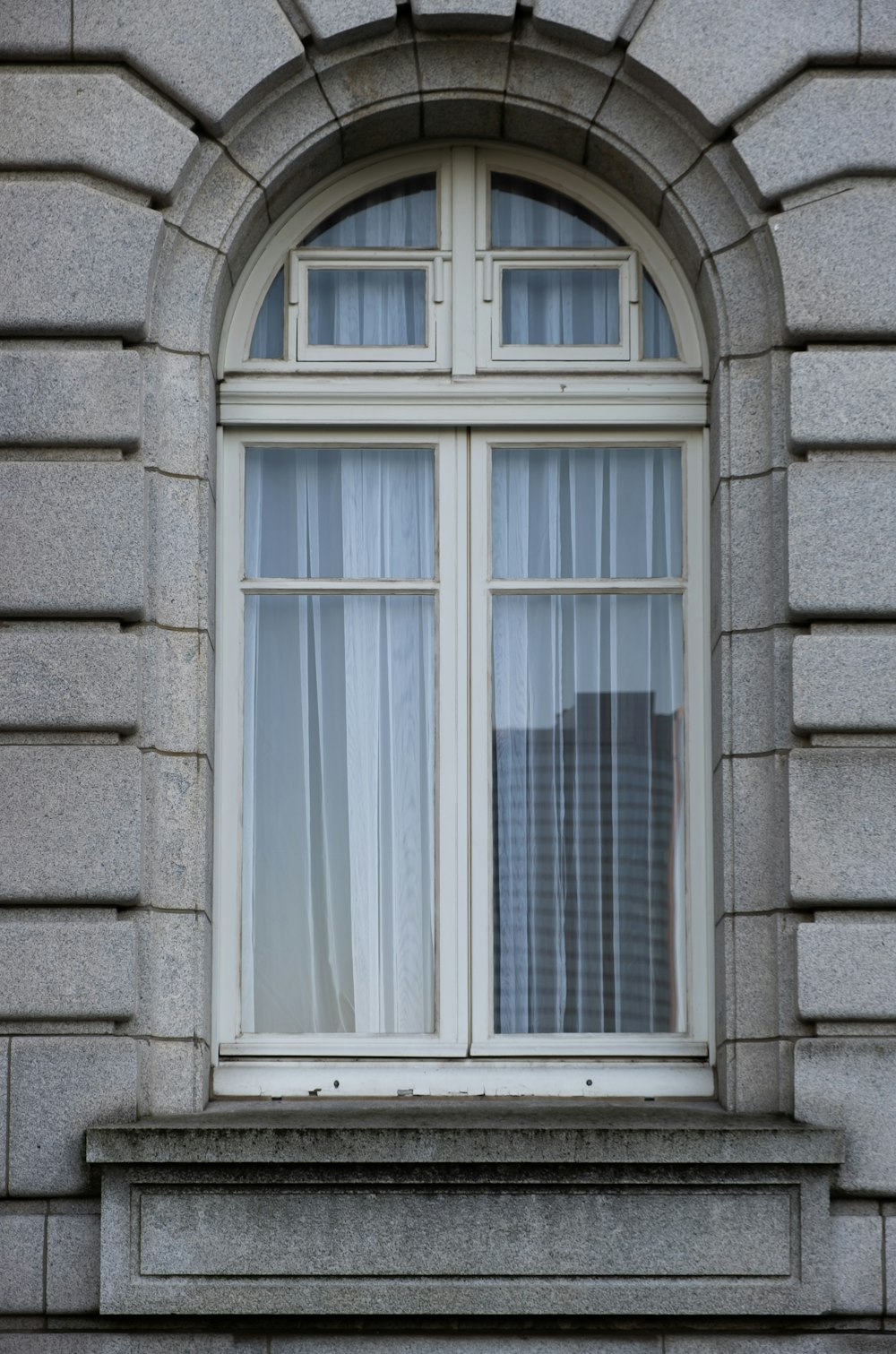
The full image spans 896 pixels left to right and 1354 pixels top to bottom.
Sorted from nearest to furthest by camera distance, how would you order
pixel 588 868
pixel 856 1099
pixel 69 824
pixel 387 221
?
pixel 856 1099 → pixel 69 824 → pixel 588 868 → pixel 387 221

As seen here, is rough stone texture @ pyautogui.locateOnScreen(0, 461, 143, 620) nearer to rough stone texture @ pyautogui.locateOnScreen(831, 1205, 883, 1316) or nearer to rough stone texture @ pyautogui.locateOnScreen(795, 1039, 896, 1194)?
rough stone texture @ pyautogui.locateOnScreen(795, 1039, 896, 1194)

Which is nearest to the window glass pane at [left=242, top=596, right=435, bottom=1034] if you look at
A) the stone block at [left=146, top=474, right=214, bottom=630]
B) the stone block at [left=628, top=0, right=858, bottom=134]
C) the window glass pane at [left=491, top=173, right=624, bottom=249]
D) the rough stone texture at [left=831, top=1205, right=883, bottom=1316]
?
the stone block at [left=146, top=474, right=214, bottom=630]

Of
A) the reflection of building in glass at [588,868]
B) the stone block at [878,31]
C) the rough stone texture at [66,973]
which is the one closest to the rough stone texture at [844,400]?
the stone block at [878,31]

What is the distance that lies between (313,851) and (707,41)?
447 centimetres

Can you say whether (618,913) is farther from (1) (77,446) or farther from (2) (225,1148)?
(1) (77,446)

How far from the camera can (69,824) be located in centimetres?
808

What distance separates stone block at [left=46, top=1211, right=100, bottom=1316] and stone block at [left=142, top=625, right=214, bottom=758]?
2211 millimetres

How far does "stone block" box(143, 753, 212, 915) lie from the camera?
8258 mm

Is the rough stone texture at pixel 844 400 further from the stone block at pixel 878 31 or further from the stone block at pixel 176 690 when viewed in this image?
the stone block at pixel 176 690

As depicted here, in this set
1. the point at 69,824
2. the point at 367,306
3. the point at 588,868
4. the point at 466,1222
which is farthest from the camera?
the point at 367,306

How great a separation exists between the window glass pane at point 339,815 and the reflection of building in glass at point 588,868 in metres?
0.41

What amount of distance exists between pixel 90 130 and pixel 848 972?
5.39m

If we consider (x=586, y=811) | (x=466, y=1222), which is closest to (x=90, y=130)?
(x=586, y=811)

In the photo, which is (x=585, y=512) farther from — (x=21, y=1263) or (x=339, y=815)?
(x=21, y=1263)
